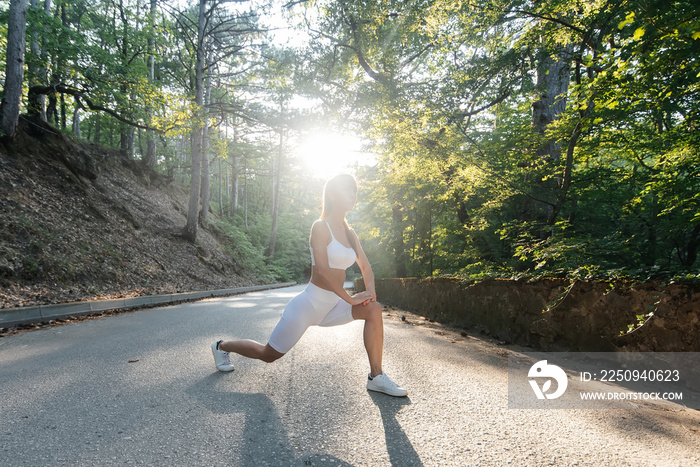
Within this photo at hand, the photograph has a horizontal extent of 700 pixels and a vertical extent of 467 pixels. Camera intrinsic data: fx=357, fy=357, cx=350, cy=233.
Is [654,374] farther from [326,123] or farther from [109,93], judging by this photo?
[109,93]

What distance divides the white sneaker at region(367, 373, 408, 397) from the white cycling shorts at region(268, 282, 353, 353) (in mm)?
532

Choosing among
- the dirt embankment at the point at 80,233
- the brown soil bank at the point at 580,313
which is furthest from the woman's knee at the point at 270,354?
the dirt embankment at the point at 80,233

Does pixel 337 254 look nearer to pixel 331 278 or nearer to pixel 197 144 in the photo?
pixel 331 278

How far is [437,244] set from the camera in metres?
13.4

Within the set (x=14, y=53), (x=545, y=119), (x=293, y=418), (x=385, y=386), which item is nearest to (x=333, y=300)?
(x=385, y=386)

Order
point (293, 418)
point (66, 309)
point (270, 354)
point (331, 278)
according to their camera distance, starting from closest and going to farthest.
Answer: point (293, 418) < point (331, 278) < point (270, 354) < point (66, 309)

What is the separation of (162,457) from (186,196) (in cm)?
2664

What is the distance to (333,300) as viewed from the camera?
296cm

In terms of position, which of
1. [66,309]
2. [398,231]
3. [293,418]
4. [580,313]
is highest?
[398,231]

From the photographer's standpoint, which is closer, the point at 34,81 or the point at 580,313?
the point at 580,313

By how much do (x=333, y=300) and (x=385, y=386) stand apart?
792mm

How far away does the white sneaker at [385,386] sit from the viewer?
2799 millimetres

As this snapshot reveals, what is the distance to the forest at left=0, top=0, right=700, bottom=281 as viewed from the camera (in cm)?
470

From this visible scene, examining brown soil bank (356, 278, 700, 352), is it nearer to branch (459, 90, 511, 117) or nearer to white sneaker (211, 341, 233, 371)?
white sneaker (211, 341, 233, 371)
